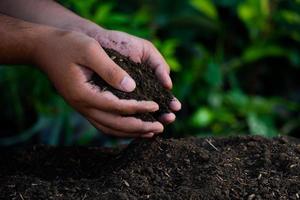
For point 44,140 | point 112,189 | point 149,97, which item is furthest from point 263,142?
point 44,140

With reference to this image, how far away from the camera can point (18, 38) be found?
1.81 m

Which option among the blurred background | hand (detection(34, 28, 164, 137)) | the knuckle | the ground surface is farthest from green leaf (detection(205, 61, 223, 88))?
the knuckle

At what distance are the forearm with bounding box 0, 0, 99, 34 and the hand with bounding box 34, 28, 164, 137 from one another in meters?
0.32

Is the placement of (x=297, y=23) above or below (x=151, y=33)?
above

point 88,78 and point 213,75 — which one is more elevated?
point 88,78

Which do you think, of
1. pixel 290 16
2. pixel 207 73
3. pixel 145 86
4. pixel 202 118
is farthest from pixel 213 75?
pixel 145 86

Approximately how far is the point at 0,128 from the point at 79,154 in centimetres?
149

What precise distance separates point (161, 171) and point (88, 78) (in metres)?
Answer: 0.31

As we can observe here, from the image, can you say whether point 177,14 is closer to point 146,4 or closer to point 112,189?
point 146,4

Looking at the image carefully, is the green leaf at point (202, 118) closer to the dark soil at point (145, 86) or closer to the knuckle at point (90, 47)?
the dark soil at point (145, 86)

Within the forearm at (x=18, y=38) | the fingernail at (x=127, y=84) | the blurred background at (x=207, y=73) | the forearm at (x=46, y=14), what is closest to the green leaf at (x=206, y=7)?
the blurred background at (x=207, y=73)

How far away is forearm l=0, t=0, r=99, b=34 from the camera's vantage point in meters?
2.10

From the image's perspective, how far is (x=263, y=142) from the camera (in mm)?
1985

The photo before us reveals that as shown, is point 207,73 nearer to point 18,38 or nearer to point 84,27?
point 84,27
